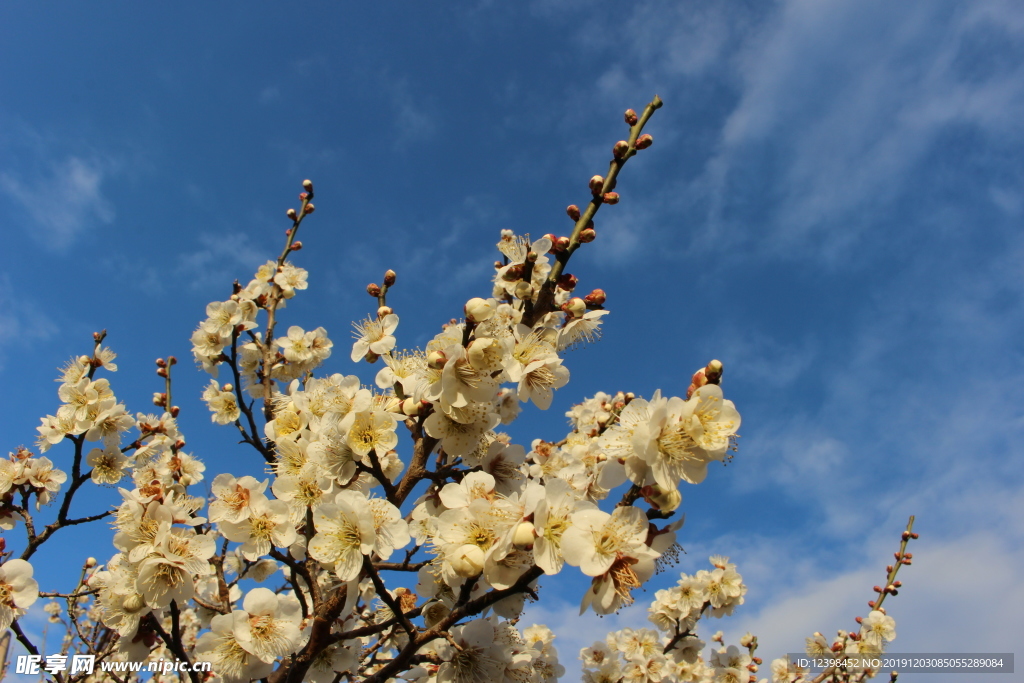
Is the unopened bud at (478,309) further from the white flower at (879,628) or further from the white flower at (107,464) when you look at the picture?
the white flower at (879,628)

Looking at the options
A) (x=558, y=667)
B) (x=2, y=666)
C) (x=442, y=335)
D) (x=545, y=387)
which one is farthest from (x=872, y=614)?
(x=2, y=666)

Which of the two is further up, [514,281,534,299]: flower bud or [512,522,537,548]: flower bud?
[514,281,534,299]: flower bud

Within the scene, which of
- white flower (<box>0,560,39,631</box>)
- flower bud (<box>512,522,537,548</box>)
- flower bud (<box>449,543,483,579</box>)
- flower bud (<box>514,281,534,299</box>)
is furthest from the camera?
flower bud (<box>514,281,534,299</box>)

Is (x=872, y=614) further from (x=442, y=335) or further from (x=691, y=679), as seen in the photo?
(x=442, y=335)

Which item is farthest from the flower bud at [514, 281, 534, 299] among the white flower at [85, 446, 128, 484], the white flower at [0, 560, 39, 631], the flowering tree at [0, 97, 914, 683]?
the white flower at [85, 446, 128, 484]

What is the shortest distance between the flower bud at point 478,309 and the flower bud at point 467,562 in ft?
2.78

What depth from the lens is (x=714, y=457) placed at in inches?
68.8

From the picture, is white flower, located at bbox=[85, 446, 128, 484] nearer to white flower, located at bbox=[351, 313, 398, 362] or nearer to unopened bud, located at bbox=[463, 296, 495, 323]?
white flower, located at bbox=[351, 313, 398, 362]

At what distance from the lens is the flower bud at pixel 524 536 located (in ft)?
5.46

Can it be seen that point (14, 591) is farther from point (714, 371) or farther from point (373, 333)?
point (714, 371)

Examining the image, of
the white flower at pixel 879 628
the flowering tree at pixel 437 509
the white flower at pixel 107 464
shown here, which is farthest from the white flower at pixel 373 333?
the white flower at pixel 879 628

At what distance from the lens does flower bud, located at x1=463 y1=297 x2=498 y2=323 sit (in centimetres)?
211

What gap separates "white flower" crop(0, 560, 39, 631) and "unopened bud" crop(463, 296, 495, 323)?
2338 mm

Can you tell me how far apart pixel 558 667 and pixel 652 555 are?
2.34 meters
